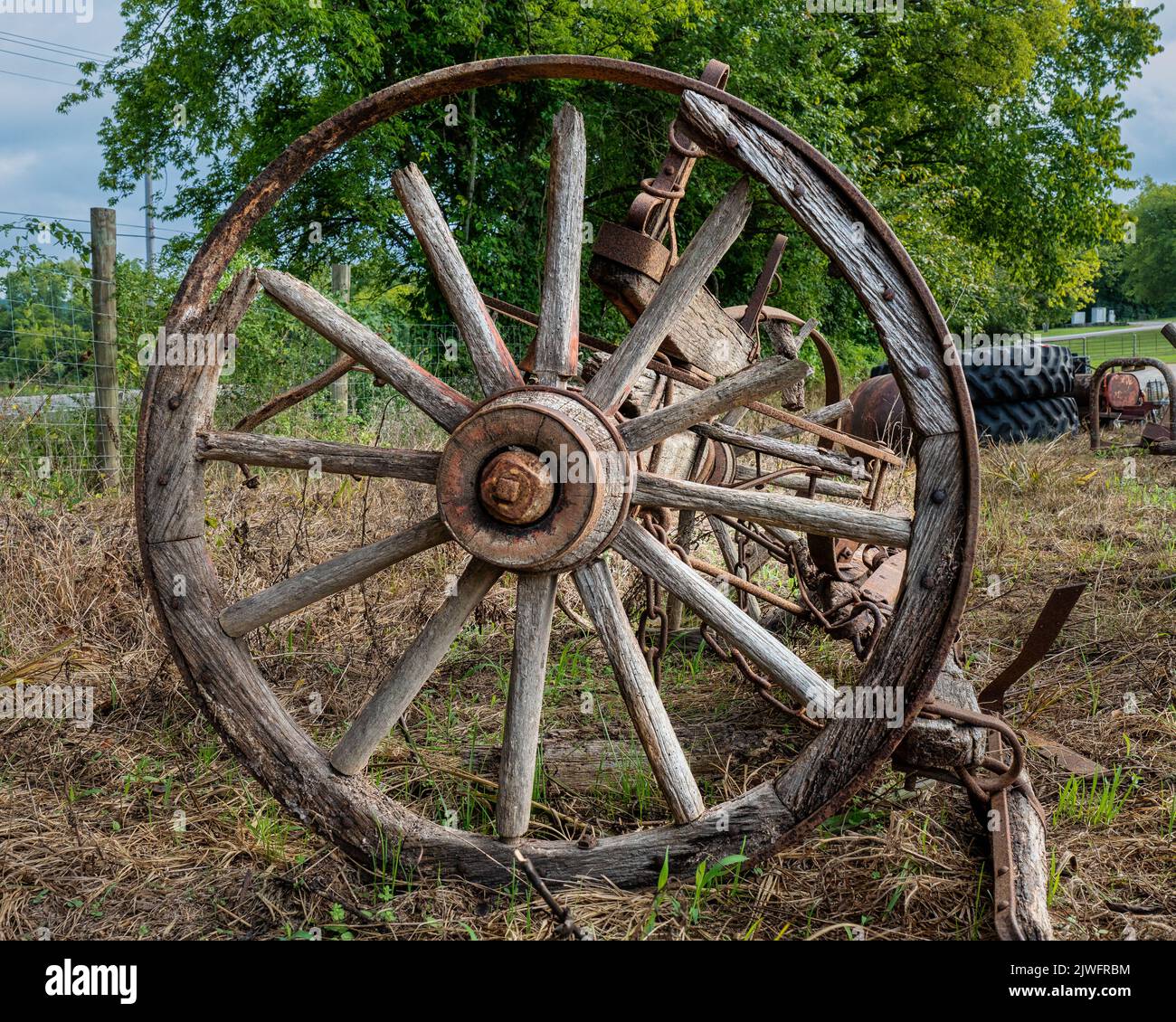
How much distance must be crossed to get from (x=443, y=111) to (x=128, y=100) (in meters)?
4.45

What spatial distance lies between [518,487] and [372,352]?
621 mm

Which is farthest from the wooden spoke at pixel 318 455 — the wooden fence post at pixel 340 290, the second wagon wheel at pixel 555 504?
the wooden fence post at pixel 340 290

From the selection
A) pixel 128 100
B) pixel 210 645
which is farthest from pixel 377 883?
pixel 128 100

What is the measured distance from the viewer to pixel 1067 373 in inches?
333

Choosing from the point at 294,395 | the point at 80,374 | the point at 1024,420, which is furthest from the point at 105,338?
the point at 1024,420

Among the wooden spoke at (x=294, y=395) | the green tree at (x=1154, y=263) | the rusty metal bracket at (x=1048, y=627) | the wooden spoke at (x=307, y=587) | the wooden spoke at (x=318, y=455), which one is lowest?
the rusty metal bracket at (x=1048, y=627)

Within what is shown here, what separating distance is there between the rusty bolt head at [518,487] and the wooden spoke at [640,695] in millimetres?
230

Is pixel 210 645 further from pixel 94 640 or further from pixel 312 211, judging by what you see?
pixel 312 211

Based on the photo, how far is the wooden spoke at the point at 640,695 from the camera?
7.37ft

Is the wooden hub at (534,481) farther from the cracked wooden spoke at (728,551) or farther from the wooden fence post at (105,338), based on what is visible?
the wooden fence post at (105,338)

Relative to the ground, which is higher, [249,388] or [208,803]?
[249,388]

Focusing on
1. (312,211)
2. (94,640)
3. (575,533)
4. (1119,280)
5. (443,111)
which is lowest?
(94,640)

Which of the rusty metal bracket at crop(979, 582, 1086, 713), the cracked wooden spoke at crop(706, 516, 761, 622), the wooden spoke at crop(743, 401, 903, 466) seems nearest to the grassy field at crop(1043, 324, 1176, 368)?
the cracked wooden spoke at crop(706, 516, 761, 622)

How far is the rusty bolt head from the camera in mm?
2131
